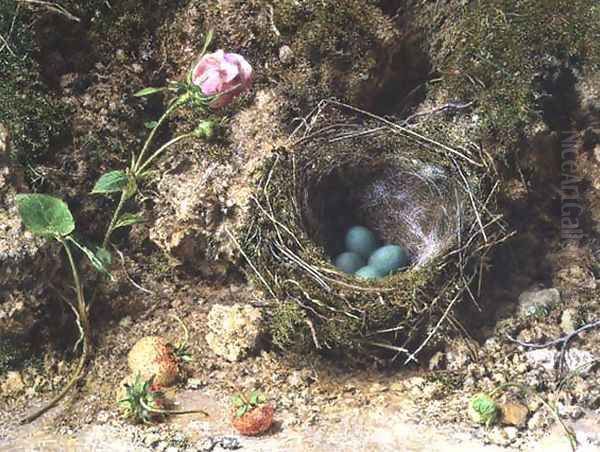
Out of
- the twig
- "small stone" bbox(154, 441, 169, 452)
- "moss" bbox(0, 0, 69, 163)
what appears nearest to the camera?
"small stone" bbox(154, 441, 169, 452)

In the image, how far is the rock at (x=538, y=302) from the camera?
64.0 inches

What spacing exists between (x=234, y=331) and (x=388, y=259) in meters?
0.34

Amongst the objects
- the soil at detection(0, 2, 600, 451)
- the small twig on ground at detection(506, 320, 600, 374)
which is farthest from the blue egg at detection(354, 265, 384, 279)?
the small twig on ground at detection(506, 320, 600, 374)

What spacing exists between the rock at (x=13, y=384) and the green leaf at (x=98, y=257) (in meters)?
0.23

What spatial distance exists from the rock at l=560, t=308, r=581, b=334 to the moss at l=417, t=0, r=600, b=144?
13.6 inches

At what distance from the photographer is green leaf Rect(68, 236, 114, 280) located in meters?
1.51

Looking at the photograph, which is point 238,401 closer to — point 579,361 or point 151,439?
point 151,439

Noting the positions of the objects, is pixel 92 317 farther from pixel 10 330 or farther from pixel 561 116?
pixel 561 116

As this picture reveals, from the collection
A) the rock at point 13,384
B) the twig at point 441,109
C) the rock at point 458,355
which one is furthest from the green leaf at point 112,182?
the rock at point 458,355

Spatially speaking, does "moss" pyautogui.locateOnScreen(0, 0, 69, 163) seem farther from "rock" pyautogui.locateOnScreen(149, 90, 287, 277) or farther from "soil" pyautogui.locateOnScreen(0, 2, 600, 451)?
"rock" pyautogui.locateOnScreen(149, 90, 287, 277)

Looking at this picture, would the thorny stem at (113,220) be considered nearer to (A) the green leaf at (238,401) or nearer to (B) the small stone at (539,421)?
(A) the green leaf at (238,401)

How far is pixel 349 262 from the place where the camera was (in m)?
1.68

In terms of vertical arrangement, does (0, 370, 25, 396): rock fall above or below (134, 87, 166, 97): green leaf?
below

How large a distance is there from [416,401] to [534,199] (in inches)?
20.4
